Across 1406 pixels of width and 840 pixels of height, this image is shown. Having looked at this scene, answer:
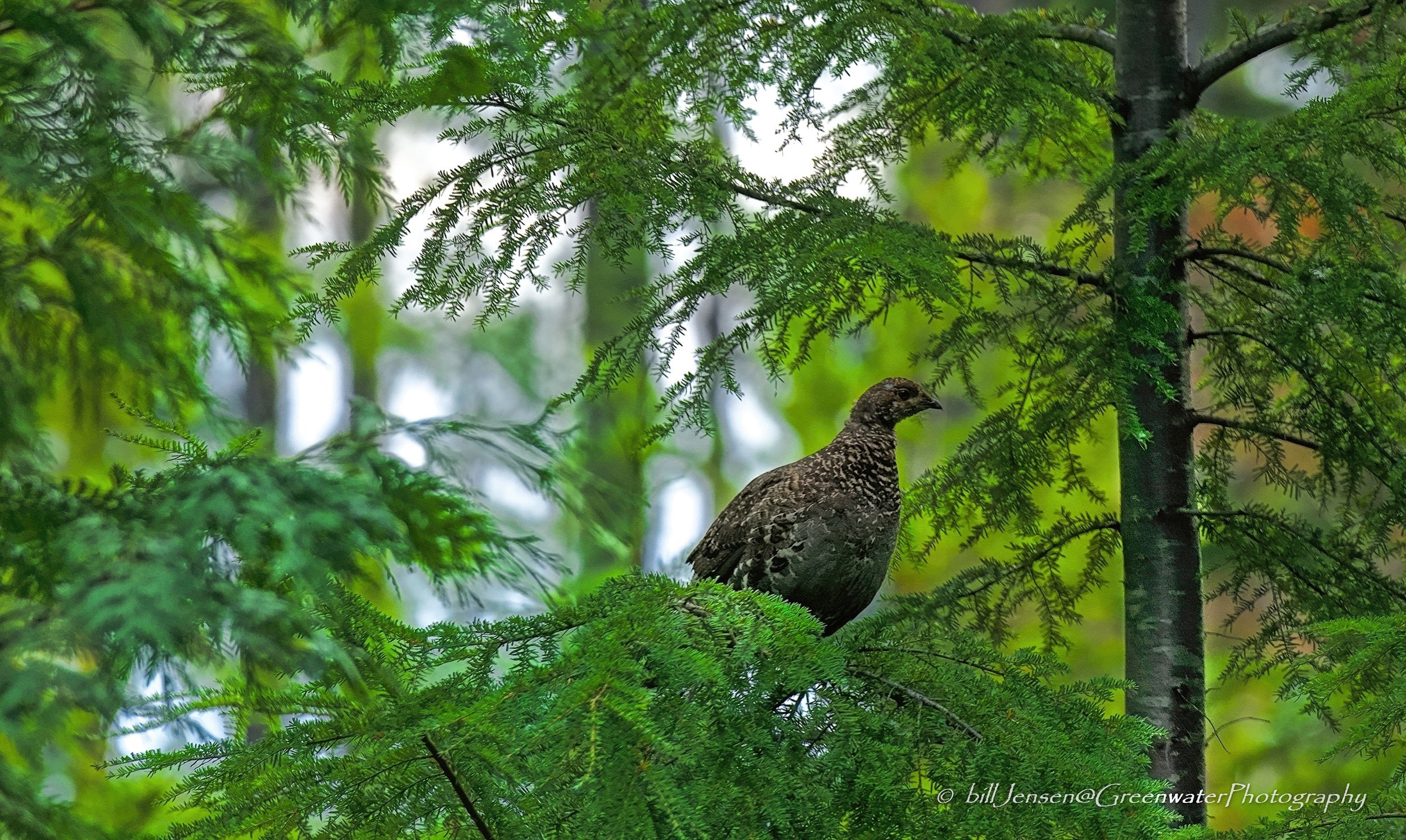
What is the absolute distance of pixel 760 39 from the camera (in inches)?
147

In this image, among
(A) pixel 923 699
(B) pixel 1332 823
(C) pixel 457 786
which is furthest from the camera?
(A) pixel 923 699

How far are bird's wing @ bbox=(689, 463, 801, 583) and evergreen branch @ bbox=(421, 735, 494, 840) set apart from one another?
1.76 meters

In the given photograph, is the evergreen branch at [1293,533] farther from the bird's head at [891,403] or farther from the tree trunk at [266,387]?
the tree trunk at [266,387]

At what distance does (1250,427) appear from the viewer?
3.84 meters

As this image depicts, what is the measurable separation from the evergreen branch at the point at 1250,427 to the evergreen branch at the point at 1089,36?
1295mm

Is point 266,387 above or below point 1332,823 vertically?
above

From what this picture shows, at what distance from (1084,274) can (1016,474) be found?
83 centimetres

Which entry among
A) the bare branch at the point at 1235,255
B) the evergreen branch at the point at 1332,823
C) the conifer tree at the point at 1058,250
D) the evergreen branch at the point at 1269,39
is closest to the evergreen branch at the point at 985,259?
the conifer tree at the point at 1058,250

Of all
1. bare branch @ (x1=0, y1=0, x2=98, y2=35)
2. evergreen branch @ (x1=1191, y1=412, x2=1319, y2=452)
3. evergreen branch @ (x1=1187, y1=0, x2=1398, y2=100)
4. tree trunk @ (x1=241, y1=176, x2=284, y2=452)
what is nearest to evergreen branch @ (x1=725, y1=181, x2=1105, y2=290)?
evergreen branch @ (x1=1191, y1=412, x2=1319, y2=452)

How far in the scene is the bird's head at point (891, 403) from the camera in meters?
4.61

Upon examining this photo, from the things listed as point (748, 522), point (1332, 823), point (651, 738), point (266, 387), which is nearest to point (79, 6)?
point (748, 522)

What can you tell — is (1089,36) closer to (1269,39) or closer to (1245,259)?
(1269,39)

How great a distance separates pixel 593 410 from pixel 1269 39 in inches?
276

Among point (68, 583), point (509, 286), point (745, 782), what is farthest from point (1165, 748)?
point (68, 583)
